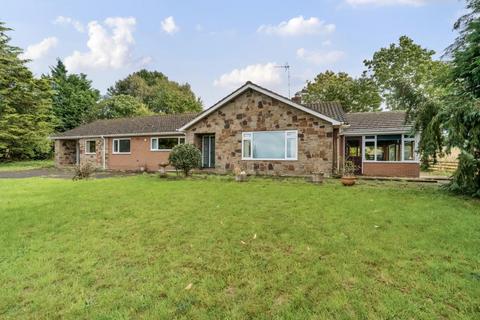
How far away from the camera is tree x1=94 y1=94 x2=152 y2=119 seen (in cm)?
3834

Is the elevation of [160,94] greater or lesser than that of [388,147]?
greater

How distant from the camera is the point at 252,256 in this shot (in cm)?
446

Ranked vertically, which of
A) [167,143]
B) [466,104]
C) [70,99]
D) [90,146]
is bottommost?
[90,146]

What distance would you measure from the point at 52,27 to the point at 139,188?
14.2m

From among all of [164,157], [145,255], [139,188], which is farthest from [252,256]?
[164,157]

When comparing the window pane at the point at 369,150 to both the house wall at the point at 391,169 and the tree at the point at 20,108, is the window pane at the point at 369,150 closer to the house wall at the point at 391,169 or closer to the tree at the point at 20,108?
the house wall at the point at 391,169

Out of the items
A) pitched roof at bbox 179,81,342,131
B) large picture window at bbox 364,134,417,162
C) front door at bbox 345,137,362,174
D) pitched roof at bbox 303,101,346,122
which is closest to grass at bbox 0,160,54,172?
pitched roof at bbox 179,81,342,131

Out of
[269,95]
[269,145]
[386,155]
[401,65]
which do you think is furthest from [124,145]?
[401,65]

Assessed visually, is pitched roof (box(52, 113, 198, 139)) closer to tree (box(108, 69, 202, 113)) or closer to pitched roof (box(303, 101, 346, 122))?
pitched roof (box(303, 101, 346, 122))

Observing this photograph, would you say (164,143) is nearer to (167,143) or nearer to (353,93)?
(167,143)

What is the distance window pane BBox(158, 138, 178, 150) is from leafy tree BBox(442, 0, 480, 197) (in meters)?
15.7

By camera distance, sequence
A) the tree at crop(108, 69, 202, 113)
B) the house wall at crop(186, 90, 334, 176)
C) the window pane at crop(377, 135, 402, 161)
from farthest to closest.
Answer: the tree at crop(108, 69, 202, 113), the window pane at crop(377, 135, 402, 161), the house wall at crop(186, 90, 334, 176)

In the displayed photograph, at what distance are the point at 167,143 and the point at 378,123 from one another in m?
13.8

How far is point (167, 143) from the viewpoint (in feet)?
66.5
